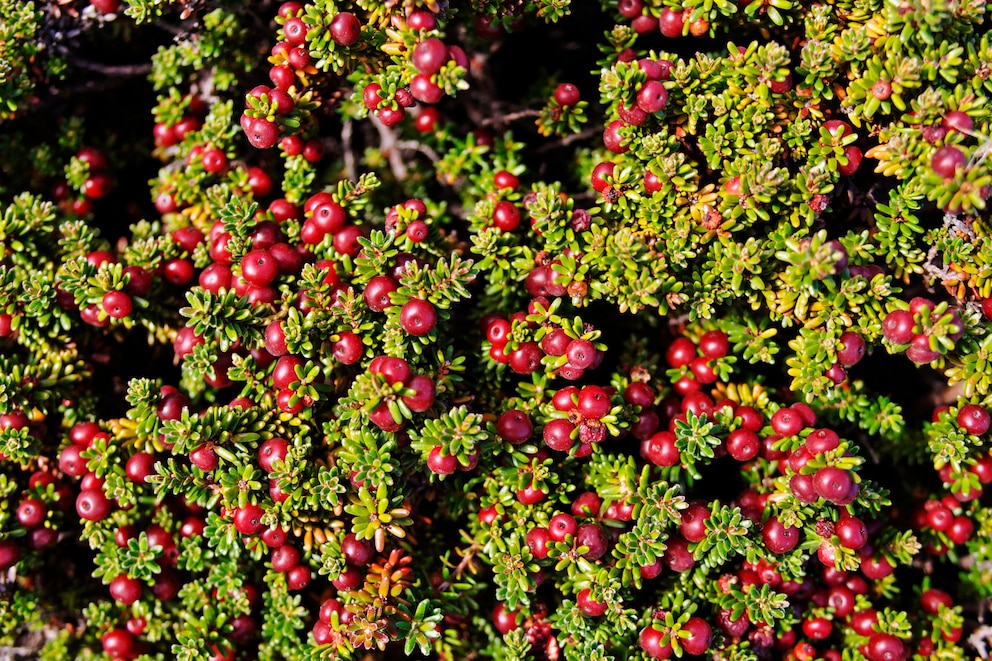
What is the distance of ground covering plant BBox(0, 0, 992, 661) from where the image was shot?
10.8 ft

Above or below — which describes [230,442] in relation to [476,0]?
below

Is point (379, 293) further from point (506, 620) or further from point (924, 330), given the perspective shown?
point (924, 330)

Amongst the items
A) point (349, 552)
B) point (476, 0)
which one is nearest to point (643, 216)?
point (476, 0)

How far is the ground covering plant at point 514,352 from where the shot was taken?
330cm

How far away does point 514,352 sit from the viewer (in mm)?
3520

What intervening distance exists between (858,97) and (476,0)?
182cm

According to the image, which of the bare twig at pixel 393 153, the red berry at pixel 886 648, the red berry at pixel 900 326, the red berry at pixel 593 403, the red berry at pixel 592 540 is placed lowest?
the red berry at pixel 886 648

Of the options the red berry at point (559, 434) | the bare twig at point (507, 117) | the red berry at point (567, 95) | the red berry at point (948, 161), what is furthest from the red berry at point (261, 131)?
the red berry at point (948, 161)

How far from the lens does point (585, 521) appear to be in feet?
11.7

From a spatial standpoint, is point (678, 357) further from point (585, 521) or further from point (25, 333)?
point (25, 333)

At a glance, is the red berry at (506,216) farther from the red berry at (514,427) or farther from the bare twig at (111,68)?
the bare twig at (111,68)

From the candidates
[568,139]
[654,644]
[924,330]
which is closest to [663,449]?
[654,644]

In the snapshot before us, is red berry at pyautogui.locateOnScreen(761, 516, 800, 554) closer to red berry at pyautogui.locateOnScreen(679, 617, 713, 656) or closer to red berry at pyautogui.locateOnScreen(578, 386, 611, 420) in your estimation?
red berry at pyautogui.locateOnScreen(679, 617, 713, 656)

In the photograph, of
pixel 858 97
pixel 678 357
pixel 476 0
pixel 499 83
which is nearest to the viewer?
pixel 858 97
